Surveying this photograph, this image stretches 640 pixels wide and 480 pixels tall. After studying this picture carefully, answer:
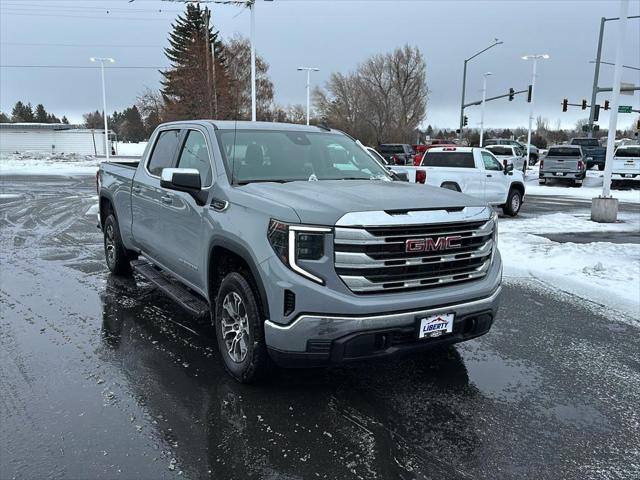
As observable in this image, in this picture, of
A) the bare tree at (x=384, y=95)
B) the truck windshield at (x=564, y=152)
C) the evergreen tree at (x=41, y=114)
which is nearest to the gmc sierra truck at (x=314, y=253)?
the truck windshield at (x=564, y=152)

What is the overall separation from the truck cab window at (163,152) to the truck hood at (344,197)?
5.72 ft

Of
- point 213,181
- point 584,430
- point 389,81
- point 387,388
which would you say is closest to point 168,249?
point 213,181

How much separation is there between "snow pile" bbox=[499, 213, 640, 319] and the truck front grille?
323cm

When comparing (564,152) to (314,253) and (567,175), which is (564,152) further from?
(314,253)

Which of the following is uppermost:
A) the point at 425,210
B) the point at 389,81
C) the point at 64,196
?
the point at 389,81

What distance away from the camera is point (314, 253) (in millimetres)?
3424

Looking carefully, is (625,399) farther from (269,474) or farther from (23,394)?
(23,394)

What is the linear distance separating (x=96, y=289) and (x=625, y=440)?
576 centimetres

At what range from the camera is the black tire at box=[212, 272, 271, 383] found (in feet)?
12.3

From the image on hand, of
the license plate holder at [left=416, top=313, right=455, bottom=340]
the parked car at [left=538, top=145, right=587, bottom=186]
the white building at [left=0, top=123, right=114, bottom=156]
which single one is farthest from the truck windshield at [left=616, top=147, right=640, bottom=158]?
the white building at [left=0, top=123, right=114, bottom=156]

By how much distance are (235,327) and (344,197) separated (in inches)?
51.1

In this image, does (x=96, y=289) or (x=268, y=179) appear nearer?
(x=268, y=179)

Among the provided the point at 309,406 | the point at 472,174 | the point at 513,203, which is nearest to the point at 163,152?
the point at 309,406

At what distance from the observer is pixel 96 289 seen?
6684 mm
